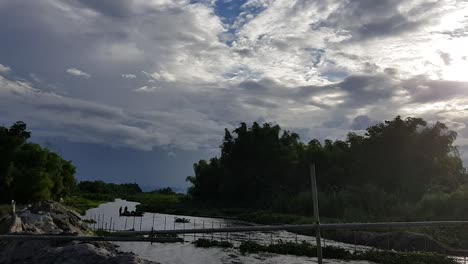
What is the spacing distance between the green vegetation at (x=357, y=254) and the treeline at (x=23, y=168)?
109 ft

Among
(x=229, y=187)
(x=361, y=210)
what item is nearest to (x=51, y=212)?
(x=361, y=210)

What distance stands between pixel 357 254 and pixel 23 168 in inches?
1687

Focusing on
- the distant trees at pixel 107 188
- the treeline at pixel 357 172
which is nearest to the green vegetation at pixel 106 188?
the distant trees at pixel 107 188

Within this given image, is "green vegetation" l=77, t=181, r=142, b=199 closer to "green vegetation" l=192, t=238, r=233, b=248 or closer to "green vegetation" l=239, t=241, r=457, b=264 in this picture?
"green vegetation" l=192, t=238, r=233, b=248

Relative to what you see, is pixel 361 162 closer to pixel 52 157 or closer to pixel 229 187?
pixel 229 187

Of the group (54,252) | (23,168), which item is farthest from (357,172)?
(54,252)

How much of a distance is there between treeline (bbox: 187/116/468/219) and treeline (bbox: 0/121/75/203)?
3069 centimetres

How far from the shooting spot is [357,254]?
25.5 metres

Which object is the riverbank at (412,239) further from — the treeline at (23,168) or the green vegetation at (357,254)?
the treeline at (23,168)

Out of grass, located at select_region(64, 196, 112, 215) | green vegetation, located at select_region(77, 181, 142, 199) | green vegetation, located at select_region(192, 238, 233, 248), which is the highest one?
green vegetation, located at select_region(77, 181, 142, 199)

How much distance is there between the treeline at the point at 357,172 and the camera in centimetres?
4462

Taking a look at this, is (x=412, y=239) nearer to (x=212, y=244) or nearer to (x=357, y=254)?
(x=357, y=254)

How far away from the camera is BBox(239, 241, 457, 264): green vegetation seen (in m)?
21.8

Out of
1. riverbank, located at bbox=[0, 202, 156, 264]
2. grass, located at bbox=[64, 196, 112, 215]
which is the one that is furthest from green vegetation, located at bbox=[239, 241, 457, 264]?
grass, located at bbox=[64, 196, 112, 215]
